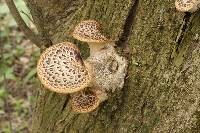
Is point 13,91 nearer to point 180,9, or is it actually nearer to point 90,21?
point 90,21

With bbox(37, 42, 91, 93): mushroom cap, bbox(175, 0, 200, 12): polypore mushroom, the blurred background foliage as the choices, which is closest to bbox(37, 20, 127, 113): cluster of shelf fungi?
bbox(37, 42, 91, 93): mushroom cap

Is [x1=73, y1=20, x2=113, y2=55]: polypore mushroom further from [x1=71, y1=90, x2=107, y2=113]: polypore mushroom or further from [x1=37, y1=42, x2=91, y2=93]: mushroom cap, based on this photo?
[x1=71, y1=90, x2=107, y2=113]: polypore mushroom

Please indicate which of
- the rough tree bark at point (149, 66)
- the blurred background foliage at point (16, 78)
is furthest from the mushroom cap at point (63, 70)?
the blurred background foliage at point (16, 78)

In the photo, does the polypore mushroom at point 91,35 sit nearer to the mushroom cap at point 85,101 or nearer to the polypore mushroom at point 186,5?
the mushroom cap at point 85,101

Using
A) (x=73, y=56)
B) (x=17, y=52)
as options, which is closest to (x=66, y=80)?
(x=73, y=56)

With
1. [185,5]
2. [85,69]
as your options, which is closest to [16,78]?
[85,69]
